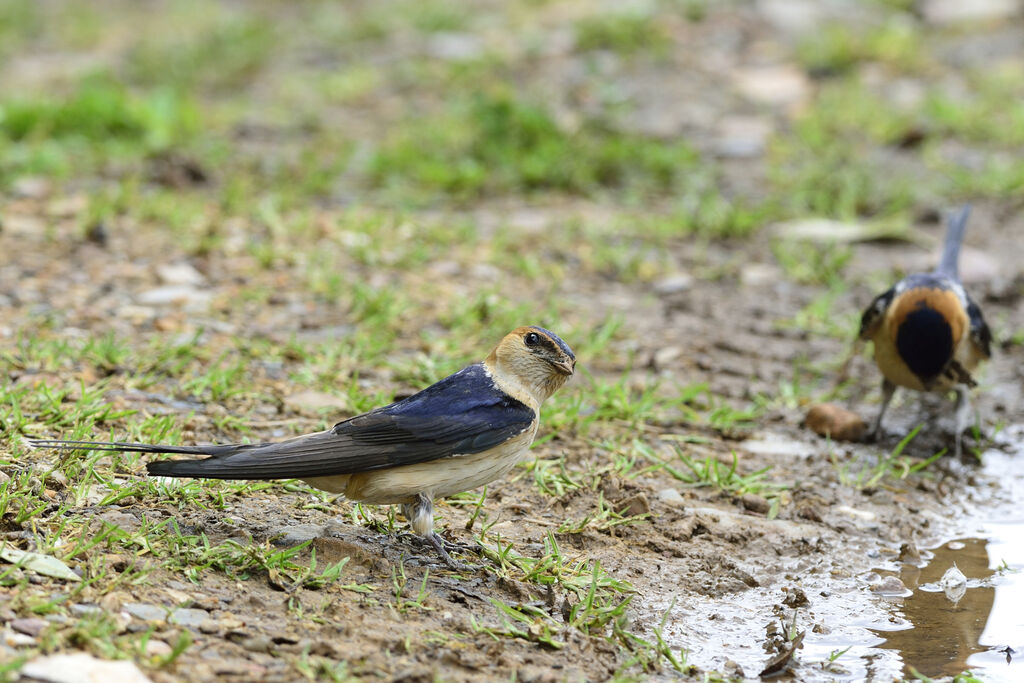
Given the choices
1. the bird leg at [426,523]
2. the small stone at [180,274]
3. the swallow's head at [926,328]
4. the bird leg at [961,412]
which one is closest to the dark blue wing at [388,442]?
the bird leg at [426,523]

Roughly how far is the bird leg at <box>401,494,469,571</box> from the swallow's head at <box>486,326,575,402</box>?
1.68 ft

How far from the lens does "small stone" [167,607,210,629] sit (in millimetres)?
3109

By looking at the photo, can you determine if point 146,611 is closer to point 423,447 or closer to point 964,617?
point 423,447

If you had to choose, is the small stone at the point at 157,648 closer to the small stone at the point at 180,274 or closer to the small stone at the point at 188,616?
the small stone at the point at 188,616

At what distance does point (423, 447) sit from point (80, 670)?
1.20 metres

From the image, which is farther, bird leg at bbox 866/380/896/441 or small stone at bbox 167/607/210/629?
bird leg at bbox 866/380/896/441

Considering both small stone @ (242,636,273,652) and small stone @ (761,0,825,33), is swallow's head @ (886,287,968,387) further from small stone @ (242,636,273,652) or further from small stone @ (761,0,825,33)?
small stone @ (761,0,825,33)

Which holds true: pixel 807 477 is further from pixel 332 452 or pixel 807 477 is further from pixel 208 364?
pixel 208 364

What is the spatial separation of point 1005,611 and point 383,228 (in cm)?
430

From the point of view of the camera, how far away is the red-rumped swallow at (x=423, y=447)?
3.49 m

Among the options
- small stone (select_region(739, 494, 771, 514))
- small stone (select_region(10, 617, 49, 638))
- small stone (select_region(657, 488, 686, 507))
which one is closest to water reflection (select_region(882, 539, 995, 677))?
small stone (select_region(739, 494, 771, 514))

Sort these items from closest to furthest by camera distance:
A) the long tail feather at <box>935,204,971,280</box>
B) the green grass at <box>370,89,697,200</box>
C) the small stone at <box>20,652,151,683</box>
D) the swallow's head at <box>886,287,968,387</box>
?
the small stone at <box>20,652,151,683</box> → the swallow's head at <box>886,287,968,387</box> → the long tail feather at <box>935,204,971,280</box> → the green grass at <box>370,89,697,200</box>

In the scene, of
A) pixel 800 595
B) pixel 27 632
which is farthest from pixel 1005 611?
pixel 27 632

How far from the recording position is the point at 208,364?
5129 mm
